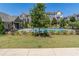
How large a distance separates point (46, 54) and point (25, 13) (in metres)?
1.95

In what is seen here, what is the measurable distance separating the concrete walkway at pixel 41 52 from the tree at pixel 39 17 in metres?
0.98

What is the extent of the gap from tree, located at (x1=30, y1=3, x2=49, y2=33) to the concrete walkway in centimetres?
98

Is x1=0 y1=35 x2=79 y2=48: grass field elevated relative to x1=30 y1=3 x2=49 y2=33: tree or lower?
lower

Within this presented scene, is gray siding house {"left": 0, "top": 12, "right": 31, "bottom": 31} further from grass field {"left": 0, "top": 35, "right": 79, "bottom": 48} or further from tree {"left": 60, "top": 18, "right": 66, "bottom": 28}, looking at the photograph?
tree {"left": 60, "top": 18, "right": 66, "bottom": 28}

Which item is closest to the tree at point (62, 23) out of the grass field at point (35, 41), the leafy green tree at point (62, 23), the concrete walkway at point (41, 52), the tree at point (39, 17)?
the leafy green tree at point (62, 23)

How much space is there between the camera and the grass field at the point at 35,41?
8930mm

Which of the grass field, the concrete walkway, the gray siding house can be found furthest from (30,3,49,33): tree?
the concrete walkway

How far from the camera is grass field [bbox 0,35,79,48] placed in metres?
8.93

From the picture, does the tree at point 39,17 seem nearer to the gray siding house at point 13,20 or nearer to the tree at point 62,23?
the gray siding house at point 13,20

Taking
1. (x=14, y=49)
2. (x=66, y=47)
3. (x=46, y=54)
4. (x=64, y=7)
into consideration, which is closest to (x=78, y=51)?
(x=66, y=47)

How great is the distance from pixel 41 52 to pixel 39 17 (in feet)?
4.72

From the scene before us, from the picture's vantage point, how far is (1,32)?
8867mm

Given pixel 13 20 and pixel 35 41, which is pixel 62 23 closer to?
pixel 35 41

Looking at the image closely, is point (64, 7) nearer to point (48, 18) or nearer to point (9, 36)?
point (48, 18)
